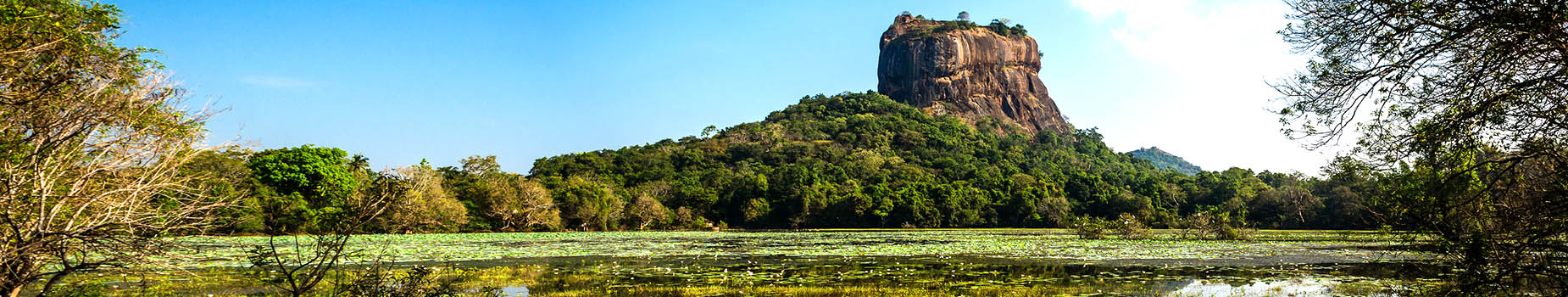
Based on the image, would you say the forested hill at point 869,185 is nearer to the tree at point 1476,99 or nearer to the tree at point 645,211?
the tree at point 645,211

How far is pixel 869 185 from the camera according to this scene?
76.8m

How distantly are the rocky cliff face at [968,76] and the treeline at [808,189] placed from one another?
47851mm

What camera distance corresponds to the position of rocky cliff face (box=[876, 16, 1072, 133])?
510ft

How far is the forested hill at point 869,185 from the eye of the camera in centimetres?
6594

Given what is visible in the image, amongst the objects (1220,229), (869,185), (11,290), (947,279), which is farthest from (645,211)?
(11,290)

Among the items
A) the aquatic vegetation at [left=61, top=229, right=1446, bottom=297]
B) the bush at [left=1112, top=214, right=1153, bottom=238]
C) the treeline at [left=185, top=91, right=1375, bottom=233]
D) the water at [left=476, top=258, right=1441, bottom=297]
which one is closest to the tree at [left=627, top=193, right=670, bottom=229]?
the treeline at [left=185, top=91, right=1375, bottom=233]

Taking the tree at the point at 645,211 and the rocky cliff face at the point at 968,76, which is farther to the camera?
the rocky cliff face at the point at 968,76

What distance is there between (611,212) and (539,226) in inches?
231

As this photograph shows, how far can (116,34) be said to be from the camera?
1329 cm

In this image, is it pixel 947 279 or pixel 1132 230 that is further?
pixel 1132 230

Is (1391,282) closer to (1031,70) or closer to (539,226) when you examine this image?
(539,226)

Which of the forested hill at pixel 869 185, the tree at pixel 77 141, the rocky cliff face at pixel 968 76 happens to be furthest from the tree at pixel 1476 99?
the rocky cliff face at pixel 968 76

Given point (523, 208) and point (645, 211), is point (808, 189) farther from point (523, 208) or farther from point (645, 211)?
point (523, 208)

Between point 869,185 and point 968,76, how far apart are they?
89.2m
